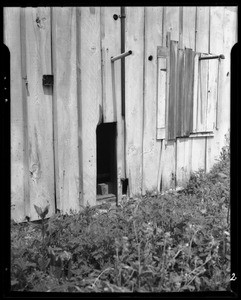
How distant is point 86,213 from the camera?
3770 mm

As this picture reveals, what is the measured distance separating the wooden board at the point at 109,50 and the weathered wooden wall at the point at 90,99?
0.01m

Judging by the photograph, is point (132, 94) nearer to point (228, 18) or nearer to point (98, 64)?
point (98, 64)

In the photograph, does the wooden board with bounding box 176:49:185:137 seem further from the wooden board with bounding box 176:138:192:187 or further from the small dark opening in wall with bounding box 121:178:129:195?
the small dark opening in wall with bounding box 121:178:129:195

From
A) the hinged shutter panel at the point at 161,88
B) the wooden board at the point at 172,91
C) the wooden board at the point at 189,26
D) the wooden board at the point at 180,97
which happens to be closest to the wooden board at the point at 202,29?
the wooden board at the point at 189,26

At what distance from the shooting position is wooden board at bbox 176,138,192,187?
5.69 metres

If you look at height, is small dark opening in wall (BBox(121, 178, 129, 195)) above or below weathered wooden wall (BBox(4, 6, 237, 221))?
below

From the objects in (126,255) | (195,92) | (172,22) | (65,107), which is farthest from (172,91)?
(126,255)

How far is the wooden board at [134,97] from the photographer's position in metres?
4.68

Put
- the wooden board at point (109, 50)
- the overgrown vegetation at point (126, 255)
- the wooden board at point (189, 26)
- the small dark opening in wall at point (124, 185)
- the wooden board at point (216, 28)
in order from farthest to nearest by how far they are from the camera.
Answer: the wooden board at point (216, 28), the wooden board at point (189, 26), the small dark opening in wall at point (124, 185), the wooden board at point (109, 50), the overgrown vegetation at point (126, 255)

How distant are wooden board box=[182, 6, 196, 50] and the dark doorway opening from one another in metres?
1.89

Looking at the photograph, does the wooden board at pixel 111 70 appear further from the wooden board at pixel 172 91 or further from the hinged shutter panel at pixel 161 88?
the wooden board at pixel 172 91

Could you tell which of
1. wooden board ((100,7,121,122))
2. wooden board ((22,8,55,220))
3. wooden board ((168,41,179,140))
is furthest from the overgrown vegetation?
wooden board ((168,41,179,140))
